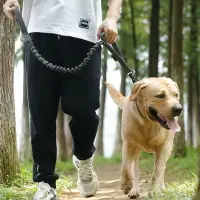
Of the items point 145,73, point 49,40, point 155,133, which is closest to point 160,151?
point 155,133

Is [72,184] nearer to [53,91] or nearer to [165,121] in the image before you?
[165,121]

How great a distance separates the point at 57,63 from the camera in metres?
4.23

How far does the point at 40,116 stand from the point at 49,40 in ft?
2.26

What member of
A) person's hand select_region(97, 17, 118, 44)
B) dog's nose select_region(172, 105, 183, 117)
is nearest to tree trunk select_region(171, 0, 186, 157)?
dog's nose select_region(172, 105, 183, 117)

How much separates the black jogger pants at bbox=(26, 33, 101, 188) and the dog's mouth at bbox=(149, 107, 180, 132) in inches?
22.7

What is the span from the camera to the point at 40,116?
426 centimetres

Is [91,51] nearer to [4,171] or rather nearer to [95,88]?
[95,88]

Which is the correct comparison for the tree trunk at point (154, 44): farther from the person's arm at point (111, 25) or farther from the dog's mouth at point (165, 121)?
the person's arm at point (111, 25)

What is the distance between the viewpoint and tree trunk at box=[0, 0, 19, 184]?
6.39 meters

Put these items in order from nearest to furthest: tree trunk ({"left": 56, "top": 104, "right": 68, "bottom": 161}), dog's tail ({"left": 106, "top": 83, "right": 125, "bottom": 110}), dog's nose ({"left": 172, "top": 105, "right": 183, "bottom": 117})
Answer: dog's nose ({"left": 172, "top": 105, "right": 183, "bottom": 117}) → dog's tail ({"left": 106, "top": 83, "right": 125, "bottom": 110}) → tree trunk ({"left": 56, "top": 104, "right": 68, "bottom": 161})

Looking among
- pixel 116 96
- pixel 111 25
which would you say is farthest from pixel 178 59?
pixel 111 25

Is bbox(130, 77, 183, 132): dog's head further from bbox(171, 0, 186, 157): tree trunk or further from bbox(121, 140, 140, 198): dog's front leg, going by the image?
bbox(171, 0, 186, 157): tree trunk

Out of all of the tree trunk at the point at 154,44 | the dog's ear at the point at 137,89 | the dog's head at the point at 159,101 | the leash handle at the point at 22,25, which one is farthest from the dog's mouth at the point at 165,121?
the tree trunk at the point at 154,44

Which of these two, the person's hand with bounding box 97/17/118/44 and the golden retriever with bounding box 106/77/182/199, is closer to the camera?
the person's hand with bounding box 97/17/118/44
